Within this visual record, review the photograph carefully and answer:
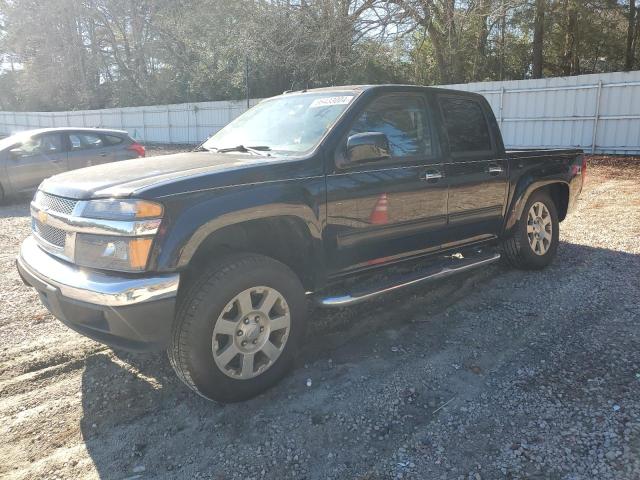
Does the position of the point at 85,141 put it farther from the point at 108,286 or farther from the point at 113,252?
the point at 108,286

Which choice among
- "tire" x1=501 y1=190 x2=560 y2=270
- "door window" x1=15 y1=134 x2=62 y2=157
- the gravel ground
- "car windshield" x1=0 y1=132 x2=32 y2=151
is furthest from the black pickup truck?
"car windshield" x1=0 y1=132 x2=32 y2=151

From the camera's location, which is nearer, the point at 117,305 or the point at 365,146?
the point at 117,305

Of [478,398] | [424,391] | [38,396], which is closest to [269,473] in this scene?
[424,391]

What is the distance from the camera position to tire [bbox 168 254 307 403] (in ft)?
9.54

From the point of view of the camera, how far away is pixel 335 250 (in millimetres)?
3641

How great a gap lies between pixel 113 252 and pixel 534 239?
172 inches

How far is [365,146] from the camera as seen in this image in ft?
11.6

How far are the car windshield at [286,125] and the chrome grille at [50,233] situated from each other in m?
1.43

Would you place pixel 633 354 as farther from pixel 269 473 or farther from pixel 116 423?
pixel 116 423

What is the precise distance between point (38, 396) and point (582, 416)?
3.33 metres

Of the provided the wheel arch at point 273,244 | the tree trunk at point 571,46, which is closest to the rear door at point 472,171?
the wheel arch at point 273,244

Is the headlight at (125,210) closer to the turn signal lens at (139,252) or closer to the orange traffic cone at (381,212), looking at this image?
the turn signal lens at (139,252)

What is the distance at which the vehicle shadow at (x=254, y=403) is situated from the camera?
2.68m

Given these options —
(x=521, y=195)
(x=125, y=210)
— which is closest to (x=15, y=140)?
(x=125, y=210)
